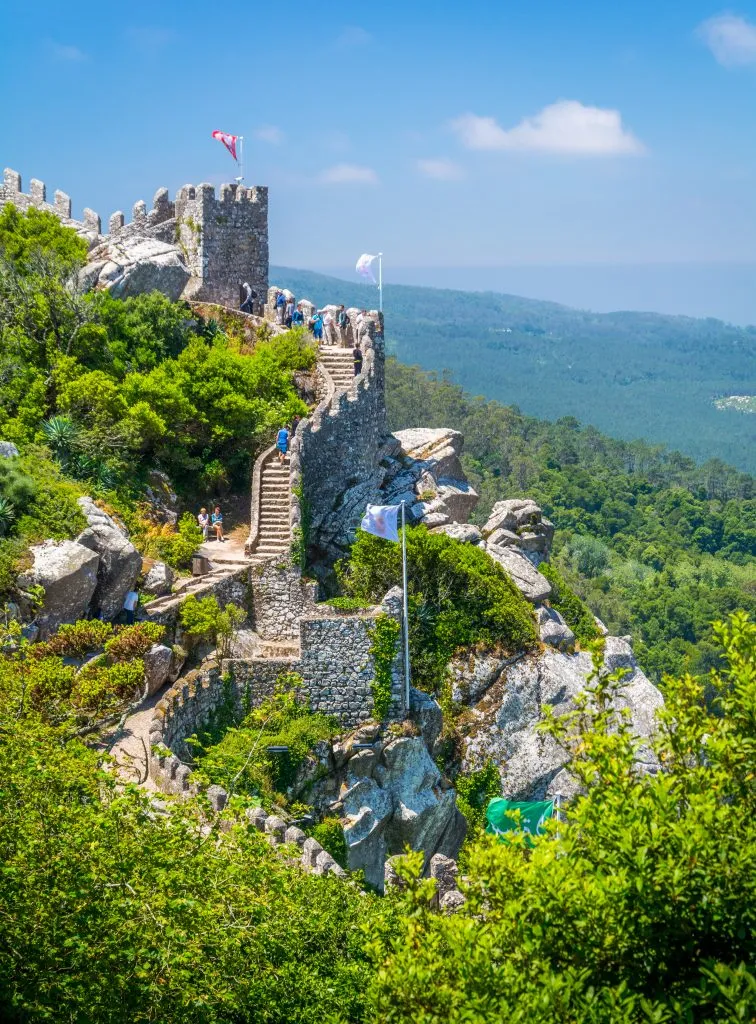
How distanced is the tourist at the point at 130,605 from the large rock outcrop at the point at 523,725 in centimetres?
702

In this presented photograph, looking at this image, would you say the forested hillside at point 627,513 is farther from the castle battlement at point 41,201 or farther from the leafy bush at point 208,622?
the leafy bush at point 208,622

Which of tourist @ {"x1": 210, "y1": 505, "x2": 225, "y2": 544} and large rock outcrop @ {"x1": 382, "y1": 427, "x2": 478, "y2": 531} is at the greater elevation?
large rock outcrop @ {"x1": 382, "y1": 427, "x2": 478, "y2": 531}

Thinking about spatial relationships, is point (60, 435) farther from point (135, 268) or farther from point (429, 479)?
point (429, 479)

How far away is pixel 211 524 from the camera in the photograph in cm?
2886

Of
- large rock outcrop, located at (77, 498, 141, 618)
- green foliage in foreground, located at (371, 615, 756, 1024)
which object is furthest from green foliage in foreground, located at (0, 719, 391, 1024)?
large rock outcrop, located at (77, 498, 141, 618)

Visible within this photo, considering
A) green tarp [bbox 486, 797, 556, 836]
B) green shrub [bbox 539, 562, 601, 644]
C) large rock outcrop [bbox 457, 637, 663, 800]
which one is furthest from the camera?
green shrub [bbox 539, 562, 601, 644]

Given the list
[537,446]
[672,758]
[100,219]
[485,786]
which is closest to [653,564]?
[537,446]

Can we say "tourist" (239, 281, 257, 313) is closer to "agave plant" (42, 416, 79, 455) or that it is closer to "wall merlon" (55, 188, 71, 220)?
"wall merlon" (55, 188, 71, 220)

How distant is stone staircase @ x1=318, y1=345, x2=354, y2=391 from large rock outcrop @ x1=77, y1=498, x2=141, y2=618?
985 cm

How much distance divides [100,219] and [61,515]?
16898 mm

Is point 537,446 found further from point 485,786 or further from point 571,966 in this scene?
point 571,966

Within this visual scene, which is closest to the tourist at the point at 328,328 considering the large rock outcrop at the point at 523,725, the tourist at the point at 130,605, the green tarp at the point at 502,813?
the large rock outcrop at the point at 523,725

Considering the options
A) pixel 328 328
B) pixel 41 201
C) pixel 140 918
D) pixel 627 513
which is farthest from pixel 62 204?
pixel 627 513

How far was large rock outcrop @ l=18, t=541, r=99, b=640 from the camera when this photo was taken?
2198cm
